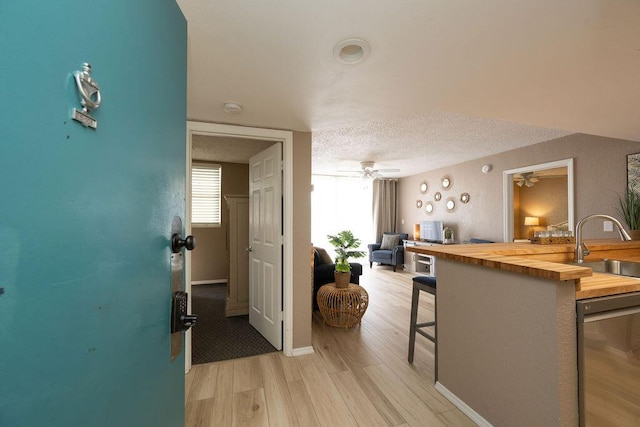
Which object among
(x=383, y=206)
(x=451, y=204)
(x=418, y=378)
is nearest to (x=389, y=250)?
(x=383, y=206)

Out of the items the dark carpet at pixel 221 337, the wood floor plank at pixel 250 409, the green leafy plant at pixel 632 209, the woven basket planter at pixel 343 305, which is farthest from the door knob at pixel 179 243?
the green leafy plant at pixel 632 209

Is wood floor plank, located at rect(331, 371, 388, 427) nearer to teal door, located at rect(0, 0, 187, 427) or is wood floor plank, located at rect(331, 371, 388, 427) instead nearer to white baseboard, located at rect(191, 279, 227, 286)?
teal door, located at rect(0, 0, 187, 427)

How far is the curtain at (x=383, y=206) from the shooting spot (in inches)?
294

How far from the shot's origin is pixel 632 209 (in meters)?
2.92

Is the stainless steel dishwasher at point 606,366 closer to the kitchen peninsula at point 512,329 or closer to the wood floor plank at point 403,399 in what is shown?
the kitchen peninsula at point 512,329

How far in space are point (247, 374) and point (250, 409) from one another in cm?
42

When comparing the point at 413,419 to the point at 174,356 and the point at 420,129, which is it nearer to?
the point at 174,356

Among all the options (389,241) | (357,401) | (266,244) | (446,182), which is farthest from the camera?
(389,241)

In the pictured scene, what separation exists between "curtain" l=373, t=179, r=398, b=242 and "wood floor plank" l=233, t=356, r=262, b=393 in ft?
18.0

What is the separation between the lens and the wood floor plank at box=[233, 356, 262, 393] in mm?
2098

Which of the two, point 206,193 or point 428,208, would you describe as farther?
point 428,208

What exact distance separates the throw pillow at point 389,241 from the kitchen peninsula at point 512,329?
474 cm

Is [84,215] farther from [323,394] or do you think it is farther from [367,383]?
[367,383]

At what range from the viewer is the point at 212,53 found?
1.46 meters
